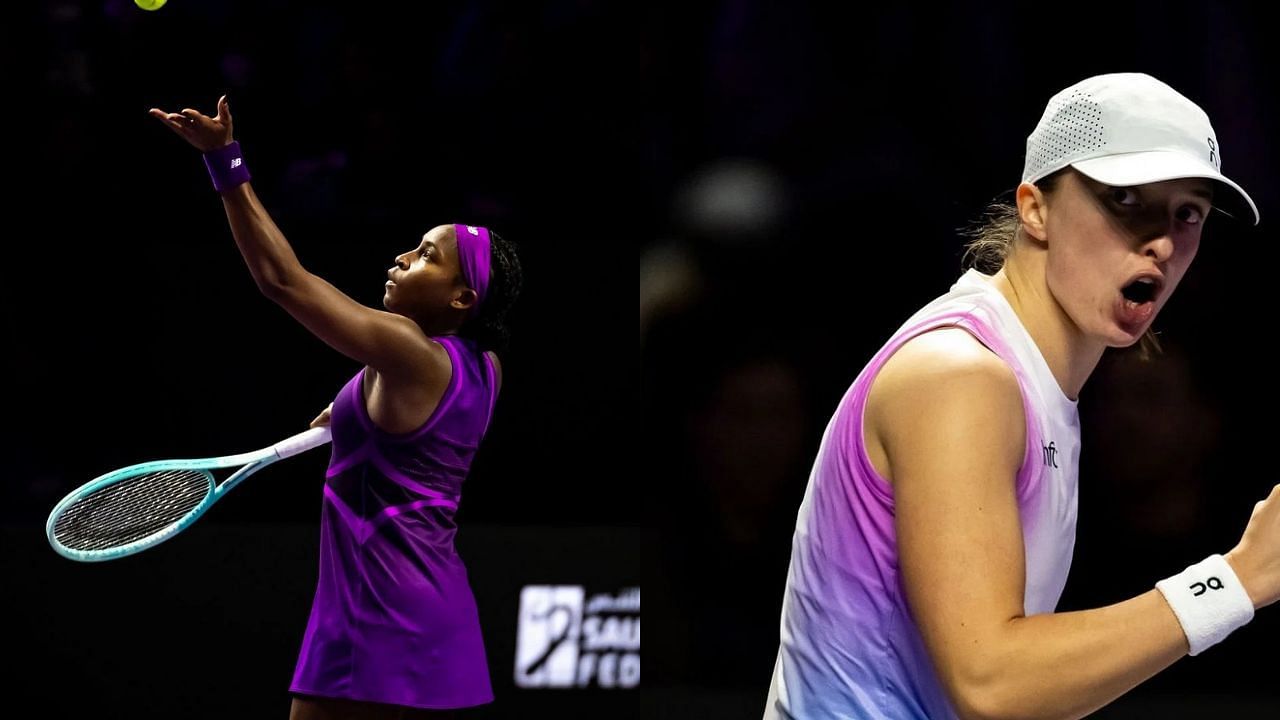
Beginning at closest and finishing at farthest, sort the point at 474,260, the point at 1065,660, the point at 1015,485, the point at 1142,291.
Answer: the point at 1065,660, the point at 1015,485, the point at 1142,291, the point at 474,260

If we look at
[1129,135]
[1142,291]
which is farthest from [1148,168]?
[1142,291]

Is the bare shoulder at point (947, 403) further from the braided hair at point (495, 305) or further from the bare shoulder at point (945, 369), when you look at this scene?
the braided hair at point (495, 305)

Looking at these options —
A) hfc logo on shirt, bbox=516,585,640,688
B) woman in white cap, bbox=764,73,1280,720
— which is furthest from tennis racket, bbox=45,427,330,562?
woman in white cap, bbox=764,73,1280,720

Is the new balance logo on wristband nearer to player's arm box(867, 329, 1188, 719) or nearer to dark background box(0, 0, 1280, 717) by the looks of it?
player's arm box(867, 329, 1188, 719)

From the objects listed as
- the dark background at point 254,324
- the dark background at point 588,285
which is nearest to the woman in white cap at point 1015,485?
the dark background at point 588,285

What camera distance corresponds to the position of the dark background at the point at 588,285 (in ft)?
11.8

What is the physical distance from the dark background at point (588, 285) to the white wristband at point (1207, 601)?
2329mm

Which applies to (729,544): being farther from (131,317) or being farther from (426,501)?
(131,317)

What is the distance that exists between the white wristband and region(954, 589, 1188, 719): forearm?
11 millimetres

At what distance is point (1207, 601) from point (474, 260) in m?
2.58

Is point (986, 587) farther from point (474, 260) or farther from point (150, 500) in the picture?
point (150, 500)

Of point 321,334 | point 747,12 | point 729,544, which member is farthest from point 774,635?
point 747,12

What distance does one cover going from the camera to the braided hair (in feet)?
11.9

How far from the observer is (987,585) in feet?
3.96
